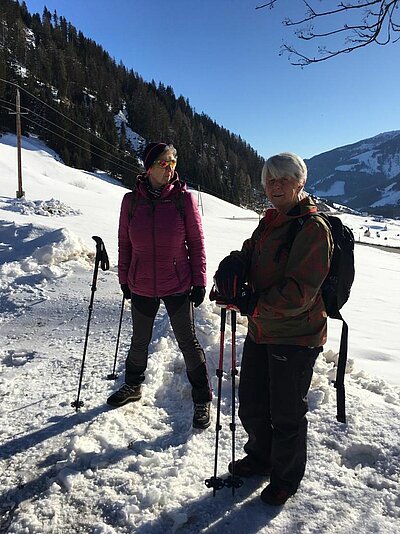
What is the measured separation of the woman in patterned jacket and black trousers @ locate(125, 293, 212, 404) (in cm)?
96

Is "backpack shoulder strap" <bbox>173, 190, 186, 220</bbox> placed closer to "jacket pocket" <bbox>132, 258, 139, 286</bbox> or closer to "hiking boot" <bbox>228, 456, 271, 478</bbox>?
"jacket pocket" <bbox>132, 258, 139, 286</bbox>

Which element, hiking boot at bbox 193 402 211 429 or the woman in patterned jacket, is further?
hiking boot at bbox 193 402 211 429

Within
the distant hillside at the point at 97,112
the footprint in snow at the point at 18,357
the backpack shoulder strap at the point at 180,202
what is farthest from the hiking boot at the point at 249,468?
the distant hillside at the point at 97,112

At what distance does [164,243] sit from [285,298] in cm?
140

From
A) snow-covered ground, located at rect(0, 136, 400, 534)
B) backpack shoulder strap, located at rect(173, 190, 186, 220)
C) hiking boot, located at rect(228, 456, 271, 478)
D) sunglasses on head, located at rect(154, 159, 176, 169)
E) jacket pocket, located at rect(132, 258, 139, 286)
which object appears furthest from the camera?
jacket pocket, located at rect(132, 258, 139, 286)

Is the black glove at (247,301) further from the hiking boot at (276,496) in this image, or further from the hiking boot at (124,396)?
the hiking boot at (124,396)

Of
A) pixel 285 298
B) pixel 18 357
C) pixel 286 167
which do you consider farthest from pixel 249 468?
pixel 18 357

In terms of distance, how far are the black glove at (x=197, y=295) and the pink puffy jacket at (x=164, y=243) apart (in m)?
0.04

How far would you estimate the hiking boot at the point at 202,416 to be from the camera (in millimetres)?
3375

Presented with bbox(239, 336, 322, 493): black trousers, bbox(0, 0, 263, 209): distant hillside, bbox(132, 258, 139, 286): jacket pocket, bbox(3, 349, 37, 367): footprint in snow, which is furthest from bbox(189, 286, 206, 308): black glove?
bbox(0, 0, 263, 209): distant hillside

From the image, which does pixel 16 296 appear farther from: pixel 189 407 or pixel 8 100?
pixel 8 100

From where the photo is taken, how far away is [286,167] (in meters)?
2.34

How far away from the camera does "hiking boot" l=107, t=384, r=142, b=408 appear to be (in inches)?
144

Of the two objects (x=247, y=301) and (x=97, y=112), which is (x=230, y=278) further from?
(x=97, y=112)
